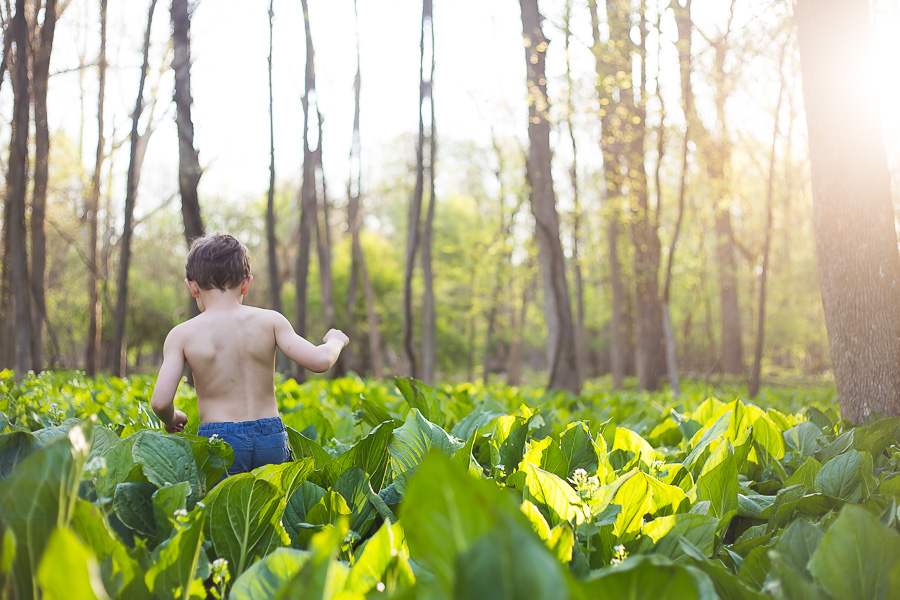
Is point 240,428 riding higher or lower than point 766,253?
lower

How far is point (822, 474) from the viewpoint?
2.15 meters

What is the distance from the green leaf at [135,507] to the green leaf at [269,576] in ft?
1.83

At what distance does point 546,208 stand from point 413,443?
24.0ft

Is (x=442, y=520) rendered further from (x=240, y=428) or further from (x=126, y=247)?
(x=126, y=247)

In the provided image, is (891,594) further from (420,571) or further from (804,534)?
(420,571)

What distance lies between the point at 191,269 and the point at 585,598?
8.33 feet

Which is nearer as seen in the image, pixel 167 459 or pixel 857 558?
pixel 857 558

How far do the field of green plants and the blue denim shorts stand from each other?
0.85ft

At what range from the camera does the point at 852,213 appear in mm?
3703

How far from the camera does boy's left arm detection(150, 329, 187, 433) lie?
2633 millimetres

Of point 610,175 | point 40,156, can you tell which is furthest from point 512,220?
point 40,156

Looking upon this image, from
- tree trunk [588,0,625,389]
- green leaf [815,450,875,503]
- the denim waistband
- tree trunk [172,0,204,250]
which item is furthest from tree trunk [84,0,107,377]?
green leaf [815,450,875,503]

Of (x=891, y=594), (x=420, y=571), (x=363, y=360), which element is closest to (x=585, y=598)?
(x=420, y=571)

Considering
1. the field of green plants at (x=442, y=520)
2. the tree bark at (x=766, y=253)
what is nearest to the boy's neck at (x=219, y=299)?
the field of green plants at (x=442, y=520)
